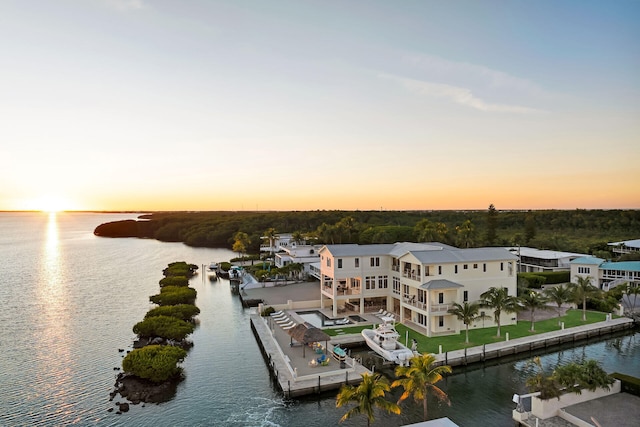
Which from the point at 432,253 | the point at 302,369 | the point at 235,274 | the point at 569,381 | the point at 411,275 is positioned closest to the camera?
the point at 569,381

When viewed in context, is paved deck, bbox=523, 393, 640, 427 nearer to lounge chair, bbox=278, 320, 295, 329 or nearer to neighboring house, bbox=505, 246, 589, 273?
lounge chair, bbox=278, 320, 295, 329

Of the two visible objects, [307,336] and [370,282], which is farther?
[370,282]

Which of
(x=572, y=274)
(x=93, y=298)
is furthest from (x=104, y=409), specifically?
(x=572, y=274)

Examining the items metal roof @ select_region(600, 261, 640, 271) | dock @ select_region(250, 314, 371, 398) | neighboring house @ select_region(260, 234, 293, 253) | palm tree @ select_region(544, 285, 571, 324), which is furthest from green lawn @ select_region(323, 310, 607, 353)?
neighboring house @ select_region(260, 234, 293, 253)

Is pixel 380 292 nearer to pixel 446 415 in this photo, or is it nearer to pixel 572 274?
pixel 446 415

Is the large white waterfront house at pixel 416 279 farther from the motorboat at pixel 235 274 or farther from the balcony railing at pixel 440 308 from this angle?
the motorboat at pixel 235 274

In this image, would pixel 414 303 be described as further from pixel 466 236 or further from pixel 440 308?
pixel 466 236

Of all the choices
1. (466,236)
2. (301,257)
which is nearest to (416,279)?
(301,257)
